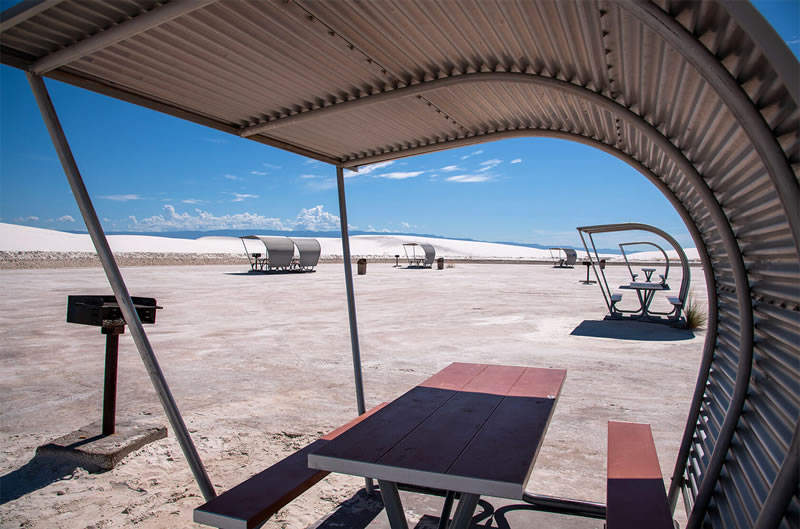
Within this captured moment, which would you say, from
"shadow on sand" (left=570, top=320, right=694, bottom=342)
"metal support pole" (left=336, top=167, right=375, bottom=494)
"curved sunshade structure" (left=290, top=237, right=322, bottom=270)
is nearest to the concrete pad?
"metal support pole" (left=336, top=167, right=375, bottom=494)

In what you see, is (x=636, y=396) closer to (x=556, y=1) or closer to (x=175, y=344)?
(x=556, y=1)

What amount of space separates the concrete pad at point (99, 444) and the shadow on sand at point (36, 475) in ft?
0.08

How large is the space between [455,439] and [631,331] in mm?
7608

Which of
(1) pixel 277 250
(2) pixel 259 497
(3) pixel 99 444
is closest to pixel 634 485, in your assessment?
(2) pixel 259 497

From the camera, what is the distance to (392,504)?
6.97ft

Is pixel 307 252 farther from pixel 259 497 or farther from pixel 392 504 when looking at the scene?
pixel 259 497

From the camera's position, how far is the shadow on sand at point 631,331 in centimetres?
798

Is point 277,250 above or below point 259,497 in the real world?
above

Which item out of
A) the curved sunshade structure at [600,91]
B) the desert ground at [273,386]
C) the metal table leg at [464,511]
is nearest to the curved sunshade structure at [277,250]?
the desert ground at [273,386]

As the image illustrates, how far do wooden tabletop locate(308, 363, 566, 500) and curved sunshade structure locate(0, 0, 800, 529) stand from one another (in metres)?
0.70

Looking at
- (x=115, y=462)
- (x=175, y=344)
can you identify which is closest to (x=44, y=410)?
(x=115, y=462)

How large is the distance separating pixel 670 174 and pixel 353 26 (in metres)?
1.81

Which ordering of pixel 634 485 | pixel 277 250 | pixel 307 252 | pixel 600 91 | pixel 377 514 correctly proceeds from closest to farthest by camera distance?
pixel 634 485 → pixel 600 91 → pixel 377 514 → pixel 277 250 → pixel 307 252

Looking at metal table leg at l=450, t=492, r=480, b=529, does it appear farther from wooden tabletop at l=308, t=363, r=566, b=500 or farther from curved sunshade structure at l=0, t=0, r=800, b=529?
curved sunshade structure at l=0, t=0, r=800, b=529
